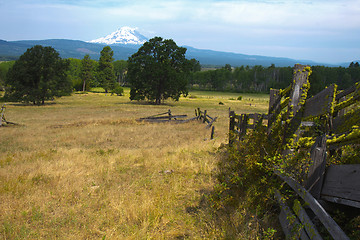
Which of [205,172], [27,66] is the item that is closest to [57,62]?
[27,66]

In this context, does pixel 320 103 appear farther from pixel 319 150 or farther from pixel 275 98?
pixel 275 98

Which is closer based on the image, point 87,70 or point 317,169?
point 317,169

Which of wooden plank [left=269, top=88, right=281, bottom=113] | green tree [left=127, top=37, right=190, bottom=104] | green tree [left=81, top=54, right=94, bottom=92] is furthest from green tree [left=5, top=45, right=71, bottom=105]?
wooden plank [left=269, top=88, right=281, bottom=113]

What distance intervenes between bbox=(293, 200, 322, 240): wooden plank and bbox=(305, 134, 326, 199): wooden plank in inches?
11.0

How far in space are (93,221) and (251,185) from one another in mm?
3147

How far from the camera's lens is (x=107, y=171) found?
8055mm

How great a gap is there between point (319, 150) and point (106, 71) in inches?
3003

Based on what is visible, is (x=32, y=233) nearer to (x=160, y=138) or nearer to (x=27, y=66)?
(x=160, y=138)

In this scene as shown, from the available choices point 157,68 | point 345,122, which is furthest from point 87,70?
point 345,122

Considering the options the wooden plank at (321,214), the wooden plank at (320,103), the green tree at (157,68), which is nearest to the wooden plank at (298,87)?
the wooden plank at (320,103)

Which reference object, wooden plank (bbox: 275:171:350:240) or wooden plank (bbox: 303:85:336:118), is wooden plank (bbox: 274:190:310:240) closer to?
wooden plank (bbox: 275:171:350:240)

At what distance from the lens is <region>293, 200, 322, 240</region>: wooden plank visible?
3.05 meters

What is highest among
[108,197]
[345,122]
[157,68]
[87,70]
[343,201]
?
[87,70]

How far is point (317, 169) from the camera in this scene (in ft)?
11.1
